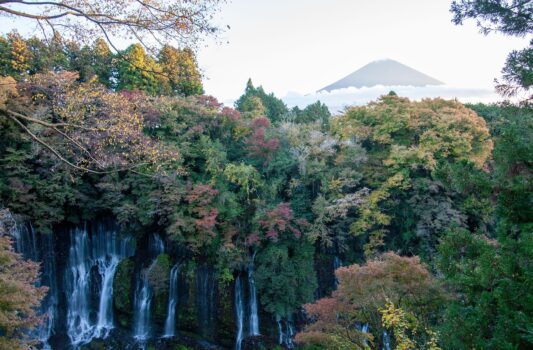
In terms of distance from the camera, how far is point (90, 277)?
14.3 m

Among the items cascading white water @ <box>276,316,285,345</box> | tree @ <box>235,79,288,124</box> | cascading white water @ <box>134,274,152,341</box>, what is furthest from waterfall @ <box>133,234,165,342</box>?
tree @ <box>235,79,288,124</box>

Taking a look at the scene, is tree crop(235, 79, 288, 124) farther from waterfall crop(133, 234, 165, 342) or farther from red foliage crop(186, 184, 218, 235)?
waterfall crop(133, 234, 165, 342)

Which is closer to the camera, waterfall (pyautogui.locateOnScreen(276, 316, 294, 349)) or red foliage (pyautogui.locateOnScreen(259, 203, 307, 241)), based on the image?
red foliage (pyautogui.locateOnScreen(259, 203, 307, 241))

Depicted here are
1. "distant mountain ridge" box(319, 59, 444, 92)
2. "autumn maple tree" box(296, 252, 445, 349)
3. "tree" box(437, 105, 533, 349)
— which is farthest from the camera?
"distant mountain ridge" box(319, 59, 444, 92)

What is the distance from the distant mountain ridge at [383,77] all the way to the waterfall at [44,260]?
19.9 meters

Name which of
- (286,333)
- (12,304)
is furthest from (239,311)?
(12,304)

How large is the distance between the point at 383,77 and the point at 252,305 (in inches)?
704

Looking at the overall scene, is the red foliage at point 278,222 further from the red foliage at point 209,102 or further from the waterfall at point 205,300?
the red foliage at point 209,102

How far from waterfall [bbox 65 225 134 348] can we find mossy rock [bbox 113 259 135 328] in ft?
0.85

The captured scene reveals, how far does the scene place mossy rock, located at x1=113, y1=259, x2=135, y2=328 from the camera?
14094mm

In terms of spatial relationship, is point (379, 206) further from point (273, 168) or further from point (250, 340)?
point (250, 340)

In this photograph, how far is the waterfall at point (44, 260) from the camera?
13.1m

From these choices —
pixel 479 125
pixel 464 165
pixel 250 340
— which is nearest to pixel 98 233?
pixel 250 340

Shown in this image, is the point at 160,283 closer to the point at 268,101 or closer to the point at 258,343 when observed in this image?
the point at 258,343
